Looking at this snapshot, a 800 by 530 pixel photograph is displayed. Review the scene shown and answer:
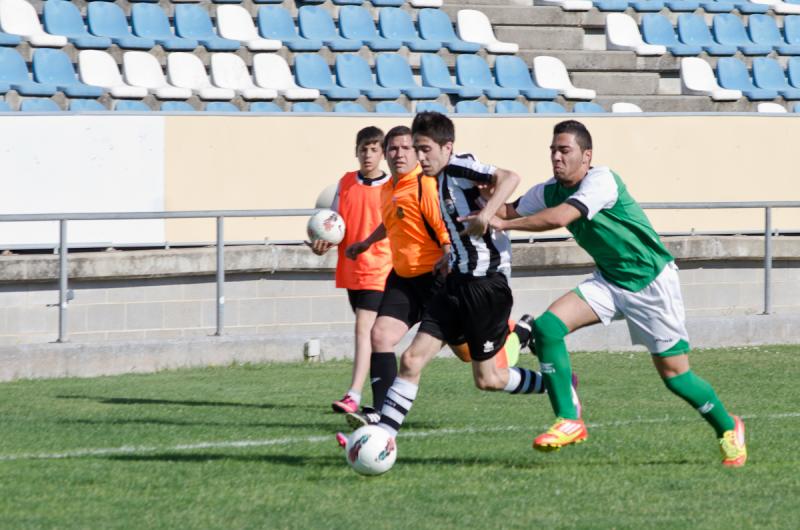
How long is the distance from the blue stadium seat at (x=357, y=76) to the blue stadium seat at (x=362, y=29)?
0.55m

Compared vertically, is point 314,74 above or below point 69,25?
below

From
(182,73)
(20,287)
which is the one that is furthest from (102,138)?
(182,73)

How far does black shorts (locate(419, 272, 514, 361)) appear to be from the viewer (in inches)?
327

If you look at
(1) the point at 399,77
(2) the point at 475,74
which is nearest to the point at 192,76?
(1) the point at 399,77

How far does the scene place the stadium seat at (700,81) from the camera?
69.6 ft

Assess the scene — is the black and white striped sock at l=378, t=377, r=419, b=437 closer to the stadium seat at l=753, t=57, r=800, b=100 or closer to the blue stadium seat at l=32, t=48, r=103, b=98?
the blue stadium seat at l=32, t=48, r=103, b=98

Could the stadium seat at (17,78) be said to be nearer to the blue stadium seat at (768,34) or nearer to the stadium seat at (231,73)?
the stadium seat at (231,73)

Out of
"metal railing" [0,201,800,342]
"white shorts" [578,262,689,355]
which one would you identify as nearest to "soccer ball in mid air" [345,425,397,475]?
"white shorts" [578,262,689,355]

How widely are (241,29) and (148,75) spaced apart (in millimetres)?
1920

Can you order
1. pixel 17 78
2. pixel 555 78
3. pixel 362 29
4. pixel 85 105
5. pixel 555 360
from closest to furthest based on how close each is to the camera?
pixel 555 360 < pixel 85 105 < pixel 17 78 < pixel 362 29 < pixel 555 78

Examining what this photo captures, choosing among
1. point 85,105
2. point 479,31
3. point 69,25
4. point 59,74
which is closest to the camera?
point 85,105

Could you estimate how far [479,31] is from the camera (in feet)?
68.5

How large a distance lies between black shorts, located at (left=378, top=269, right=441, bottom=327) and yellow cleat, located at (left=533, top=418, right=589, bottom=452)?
1545 mm

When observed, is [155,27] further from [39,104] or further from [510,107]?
[510,107]
